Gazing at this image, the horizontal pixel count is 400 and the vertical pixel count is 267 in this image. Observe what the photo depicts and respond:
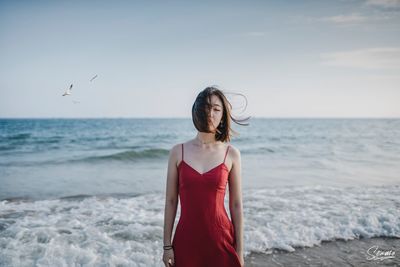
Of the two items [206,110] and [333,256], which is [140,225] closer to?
[333,256]

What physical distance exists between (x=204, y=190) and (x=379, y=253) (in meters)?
4.58

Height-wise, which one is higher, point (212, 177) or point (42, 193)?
point (212, 177)

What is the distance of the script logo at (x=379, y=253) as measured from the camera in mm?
5328

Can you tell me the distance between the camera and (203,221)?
2.50 m

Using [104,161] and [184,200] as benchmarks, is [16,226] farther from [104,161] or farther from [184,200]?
[104,161]

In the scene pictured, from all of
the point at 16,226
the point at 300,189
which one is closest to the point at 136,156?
the point at 300,189

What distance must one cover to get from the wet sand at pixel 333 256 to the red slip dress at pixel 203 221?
9.58 feet

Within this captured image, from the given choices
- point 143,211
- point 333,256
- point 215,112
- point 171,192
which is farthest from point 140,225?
point 215,112

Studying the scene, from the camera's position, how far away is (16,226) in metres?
6.55

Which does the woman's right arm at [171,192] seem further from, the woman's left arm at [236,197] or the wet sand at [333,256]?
the wet sand at [333,256]

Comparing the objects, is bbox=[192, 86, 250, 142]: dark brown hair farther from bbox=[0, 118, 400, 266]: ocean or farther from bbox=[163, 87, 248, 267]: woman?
bbox=[0, 118, 400, 266]: ocean

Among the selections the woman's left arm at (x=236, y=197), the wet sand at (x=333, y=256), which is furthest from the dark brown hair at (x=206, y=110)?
the wet sand at (x=333, y=256)

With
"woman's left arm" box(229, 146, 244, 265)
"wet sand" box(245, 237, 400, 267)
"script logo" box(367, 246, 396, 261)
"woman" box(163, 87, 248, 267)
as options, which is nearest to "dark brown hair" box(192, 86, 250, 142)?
"woman" box(163, 87, 248, 267)

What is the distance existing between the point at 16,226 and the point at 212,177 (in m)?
5.83
